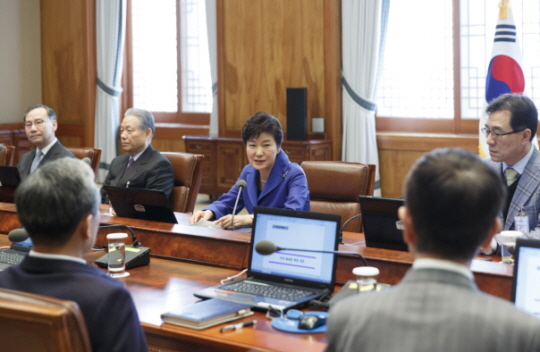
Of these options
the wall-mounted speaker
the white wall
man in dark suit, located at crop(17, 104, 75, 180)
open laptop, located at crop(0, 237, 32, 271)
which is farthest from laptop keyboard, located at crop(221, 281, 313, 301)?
the white wall

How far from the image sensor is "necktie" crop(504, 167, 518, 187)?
314 centimetres

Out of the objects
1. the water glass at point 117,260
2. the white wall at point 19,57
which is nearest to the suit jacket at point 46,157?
the water glass at point 117,260

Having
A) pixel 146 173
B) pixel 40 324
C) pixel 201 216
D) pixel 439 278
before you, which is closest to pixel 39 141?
pixel 146 173

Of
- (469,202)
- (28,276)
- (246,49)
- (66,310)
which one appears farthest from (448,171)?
(246,49)

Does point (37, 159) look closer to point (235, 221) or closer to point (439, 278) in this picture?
point (235, 221)

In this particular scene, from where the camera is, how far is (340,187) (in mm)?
3863

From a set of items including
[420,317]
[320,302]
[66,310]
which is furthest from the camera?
[320,302]

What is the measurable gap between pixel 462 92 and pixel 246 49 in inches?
94.1

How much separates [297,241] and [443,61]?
499 centimetres

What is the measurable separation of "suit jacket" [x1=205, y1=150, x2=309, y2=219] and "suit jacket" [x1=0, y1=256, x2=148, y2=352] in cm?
194

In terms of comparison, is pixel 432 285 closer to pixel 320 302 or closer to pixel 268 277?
pixel 320 302

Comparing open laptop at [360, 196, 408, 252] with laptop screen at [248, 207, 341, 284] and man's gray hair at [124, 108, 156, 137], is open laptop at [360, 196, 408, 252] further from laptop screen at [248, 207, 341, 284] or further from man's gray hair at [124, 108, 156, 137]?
man's gray hair at [124, 108, 156, 137]

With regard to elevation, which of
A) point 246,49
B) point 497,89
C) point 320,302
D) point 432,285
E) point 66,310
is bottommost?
point 320,302

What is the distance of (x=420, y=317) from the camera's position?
1.12m
